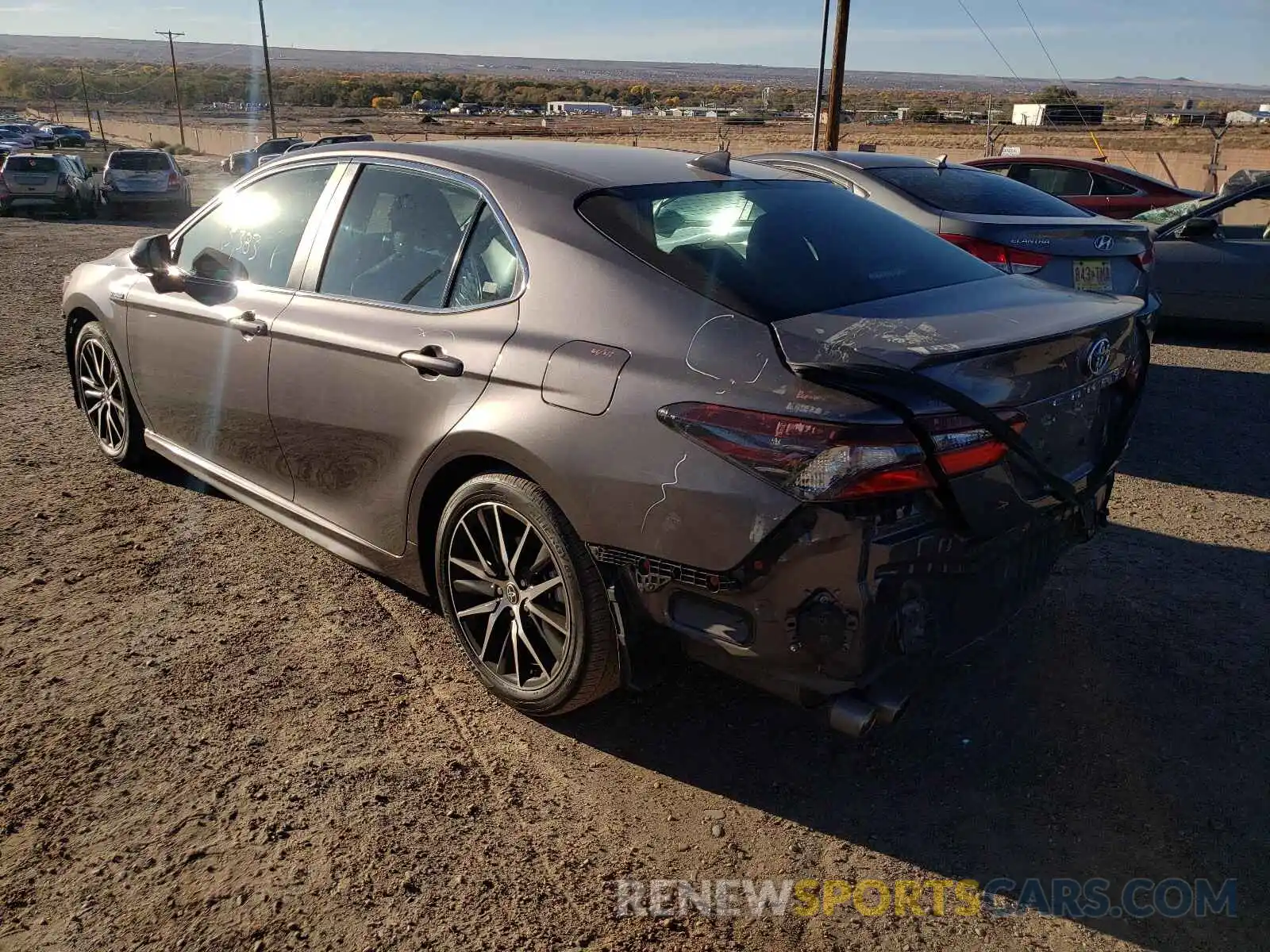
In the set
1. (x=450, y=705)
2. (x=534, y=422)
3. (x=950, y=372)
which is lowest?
(x=450, y=705)

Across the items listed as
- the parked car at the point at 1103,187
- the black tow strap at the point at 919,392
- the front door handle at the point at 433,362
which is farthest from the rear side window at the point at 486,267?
the parked car at the point at 1103,187

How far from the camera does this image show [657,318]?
2701 mm

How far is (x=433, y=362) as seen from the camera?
314cm

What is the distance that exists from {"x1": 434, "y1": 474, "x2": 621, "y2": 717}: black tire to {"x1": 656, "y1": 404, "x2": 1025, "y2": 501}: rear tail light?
1.99 feet

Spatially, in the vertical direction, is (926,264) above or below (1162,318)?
above

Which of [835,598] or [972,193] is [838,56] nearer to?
[972,193]

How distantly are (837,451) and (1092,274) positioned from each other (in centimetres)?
448

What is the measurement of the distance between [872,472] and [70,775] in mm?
2417

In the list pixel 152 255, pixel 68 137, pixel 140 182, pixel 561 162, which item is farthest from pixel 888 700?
pixel 68 137

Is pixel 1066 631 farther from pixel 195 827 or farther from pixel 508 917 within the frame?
pixel 195 827

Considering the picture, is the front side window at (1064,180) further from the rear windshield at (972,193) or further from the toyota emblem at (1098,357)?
the toyota emblem at (1098,357)

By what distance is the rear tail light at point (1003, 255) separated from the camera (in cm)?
584

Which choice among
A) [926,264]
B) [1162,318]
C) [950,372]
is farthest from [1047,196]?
[950,372]

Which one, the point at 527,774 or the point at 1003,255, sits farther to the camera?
the point at 1003,255
